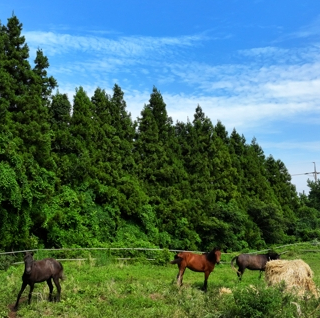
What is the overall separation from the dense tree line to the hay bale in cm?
999

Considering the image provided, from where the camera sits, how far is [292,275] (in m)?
9.91

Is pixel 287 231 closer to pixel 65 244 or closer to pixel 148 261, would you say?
pixel 148 261

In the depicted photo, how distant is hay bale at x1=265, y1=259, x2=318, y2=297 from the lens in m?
9.69

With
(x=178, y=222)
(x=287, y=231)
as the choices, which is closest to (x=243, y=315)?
(x=178, y=222)

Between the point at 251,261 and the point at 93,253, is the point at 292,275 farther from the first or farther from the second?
the point at 93,253

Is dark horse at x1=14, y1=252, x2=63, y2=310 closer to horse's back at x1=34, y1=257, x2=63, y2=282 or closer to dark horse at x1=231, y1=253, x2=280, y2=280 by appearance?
horse's back at x1=34, y1=257, x2=63, y2=282

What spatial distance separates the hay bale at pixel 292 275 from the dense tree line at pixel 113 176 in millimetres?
9988

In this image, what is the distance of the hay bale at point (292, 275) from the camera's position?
31.8 ft

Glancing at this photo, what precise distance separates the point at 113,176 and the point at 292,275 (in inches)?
526

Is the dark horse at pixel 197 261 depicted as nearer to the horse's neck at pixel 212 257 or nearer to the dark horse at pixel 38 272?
the horse's neck at pixel 212 257

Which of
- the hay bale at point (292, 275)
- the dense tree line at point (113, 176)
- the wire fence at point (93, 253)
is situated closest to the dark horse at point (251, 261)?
the hay bale at point (292, 275)

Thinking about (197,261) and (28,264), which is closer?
(28,264)

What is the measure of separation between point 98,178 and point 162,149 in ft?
18.3

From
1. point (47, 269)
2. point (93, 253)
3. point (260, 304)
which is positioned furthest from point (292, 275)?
point (93, 253)
